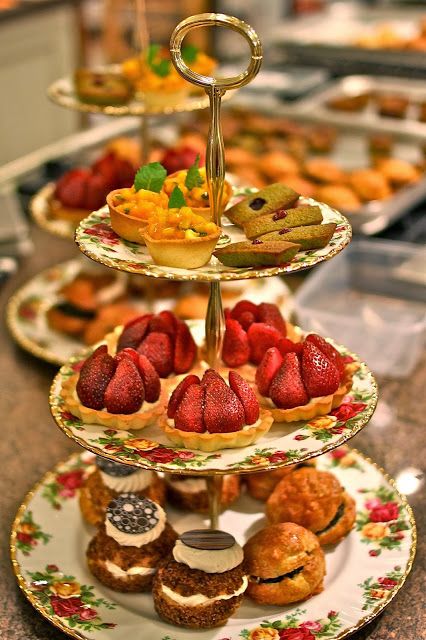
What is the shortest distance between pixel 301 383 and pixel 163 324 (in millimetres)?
276

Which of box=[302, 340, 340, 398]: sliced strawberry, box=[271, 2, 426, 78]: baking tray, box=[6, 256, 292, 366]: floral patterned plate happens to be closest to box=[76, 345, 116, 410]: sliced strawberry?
box=[302, 340, 340, 398]: sliced strawberry

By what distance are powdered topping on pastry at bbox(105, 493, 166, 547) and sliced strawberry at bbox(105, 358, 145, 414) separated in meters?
0.19

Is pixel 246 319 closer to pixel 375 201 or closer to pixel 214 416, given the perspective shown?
pixel 214 416

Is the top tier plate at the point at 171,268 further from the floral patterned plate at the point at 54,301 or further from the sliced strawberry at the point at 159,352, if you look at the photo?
the floral patterned plate at the point at 54,301

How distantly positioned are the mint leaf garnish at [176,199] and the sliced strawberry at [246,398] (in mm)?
278

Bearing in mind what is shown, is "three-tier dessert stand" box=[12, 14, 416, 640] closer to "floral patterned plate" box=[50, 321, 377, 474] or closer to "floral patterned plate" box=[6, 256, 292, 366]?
"floral patterned plate" box=[50, 321, 377, 474]

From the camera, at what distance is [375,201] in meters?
2.72

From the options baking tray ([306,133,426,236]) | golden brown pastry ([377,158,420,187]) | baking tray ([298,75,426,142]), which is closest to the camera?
baking tray ([306,133,426,236])

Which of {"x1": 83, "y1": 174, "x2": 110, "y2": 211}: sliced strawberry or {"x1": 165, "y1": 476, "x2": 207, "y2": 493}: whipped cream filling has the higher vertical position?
{"x1": 83, "y1": 174, "x2": 110, "y2": 211}: sliced strawberry

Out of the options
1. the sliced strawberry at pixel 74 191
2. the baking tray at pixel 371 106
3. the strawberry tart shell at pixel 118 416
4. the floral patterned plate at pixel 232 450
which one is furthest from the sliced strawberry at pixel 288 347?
the baking tray at pixel 371 106

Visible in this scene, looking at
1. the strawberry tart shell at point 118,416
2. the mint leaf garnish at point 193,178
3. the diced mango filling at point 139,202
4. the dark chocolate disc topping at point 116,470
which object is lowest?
the dark chocolate disc topping at point 116,470

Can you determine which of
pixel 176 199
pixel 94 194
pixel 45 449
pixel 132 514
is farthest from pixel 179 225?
pixel 94 194

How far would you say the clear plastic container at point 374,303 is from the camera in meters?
2.05

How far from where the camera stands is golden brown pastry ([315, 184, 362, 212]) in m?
2.67
